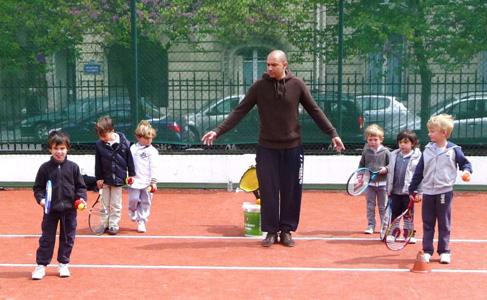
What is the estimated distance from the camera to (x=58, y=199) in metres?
6.95

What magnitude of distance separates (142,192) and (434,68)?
19.6 ft

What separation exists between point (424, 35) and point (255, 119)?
3.28m

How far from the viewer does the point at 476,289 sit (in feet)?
21.8

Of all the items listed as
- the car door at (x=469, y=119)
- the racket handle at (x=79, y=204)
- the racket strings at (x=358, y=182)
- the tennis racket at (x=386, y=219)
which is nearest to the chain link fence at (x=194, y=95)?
the car door at (x=469, y=119)

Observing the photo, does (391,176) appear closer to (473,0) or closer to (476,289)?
(476,289)

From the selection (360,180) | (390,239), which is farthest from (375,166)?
(390,239)

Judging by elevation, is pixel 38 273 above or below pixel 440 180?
below

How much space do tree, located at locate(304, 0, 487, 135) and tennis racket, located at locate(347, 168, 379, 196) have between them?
4.12 metres

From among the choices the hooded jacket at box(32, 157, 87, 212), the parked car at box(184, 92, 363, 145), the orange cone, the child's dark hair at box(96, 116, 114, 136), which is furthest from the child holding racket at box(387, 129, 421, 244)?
Result: the parked car at box(184, 92, 363, 145)

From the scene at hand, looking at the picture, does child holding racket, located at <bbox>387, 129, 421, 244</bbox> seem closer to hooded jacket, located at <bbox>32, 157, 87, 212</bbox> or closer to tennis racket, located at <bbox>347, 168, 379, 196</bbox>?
tennis racket, located at <bbox>347, 168, 379, 196</bbox>

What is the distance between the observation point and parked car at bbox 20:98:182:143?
13.0 m

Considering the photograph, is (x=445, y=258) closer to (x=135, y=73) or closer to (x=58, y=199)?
(x=58, y=199)

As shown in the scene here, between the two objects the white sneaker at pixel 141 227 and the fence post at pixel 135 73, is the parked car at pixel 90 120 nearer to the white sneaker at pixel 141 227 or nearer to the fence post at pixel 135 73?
the fence post at pixel 135 73

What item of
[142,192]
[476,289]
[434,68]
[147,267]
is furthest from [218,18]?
[476,289]
